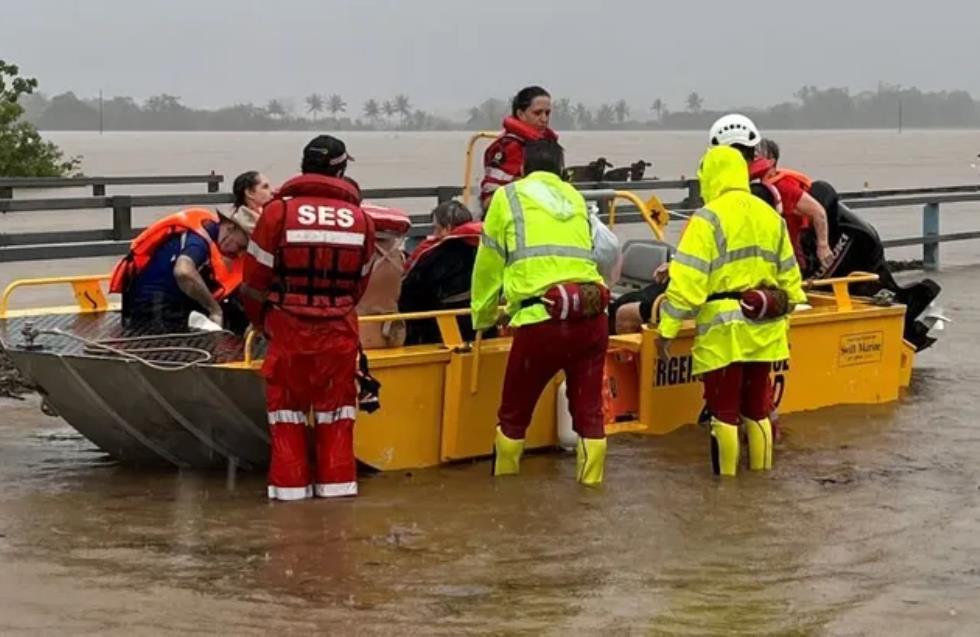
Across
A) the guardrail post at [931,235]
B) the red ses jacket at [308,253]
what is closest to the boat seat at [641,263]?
the red ses jacket at [308,253]

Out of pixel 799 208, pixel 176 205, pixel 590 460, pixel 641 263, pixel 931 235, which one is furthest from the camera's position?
pixel 931 235

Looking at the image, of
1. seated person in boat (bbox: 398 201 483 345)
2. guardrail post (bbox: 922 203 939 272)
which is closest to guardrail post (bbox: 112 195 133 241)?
seated person in boat (bbox: 398 201 483 345)

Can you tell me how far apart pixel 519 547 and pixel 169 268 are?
2778 mm

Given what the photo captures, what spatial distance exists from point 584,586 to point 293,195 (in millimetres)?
2234

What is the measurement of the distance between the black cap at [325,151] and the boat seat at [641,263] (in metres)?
3.05

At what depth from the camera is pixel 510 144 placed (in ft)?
30.5

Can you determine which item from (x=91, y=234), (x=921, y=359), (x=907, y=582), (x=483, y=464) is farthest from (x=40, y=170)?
(x=907, y=582)

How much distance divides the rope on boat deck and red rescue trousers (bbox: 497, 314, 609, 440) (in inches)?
56.6

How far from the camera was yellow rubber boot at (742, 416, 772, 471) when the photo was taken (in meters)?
8.19

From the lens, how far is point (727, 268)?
789 cm

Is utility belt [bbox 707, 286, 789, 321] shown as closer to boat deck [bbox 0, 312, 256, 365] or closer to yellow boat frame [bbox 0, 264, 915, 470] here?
yellow boat frame [bbox 0, 264, 915, 470]

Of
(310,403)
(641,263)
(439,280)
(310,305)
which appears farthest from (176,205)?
(310,305)

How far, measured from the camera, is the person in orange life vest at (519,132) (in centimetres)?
922

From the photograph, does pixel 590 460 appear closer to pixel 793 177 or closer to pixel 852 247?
pixel 793 177
